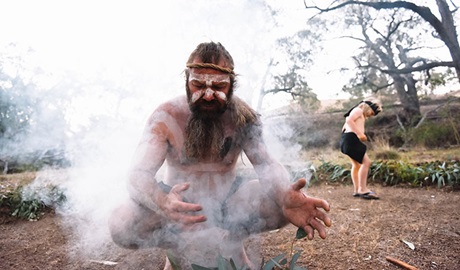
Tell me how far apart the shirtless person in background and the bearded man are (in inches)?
104

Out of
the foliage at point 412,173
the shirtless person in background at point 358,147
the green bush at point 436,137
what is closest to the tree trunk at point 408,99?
the green bush at point 436,137

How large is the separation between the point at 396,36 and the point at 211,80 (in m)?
14.5

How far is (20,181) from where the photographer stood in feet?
13.8

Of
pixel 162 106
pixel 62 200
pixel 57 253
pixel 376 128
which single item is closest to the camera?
pixel 162 106

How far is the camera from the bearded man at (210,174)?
1492mm

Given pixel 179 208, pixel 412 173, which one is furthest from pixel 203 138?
pixel 412 173

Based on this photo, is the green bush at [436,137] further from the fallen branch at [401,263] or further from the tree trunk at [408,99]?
the fallen branch at [401,263]

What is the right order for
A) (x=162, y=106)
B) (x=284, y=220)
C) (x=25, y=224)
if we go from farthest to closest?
(x=25, y=224) → (x=162, y=106) → (x=284, y=220)

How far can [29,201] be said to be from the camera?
→ 350 cm

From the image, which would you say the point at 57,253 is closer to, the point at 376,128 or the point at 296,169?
the point at 296,169

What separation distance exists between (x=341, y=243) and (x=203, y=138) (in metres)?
1.35

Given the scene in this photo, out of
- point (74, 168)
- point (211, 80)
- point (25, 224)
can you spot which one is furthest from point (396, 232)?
point (74, 168)

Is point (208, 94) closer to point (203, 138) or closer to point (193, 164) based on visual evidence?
point (203, 138)

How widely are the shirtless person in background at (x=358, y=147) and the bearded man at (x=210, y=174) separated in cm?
263
